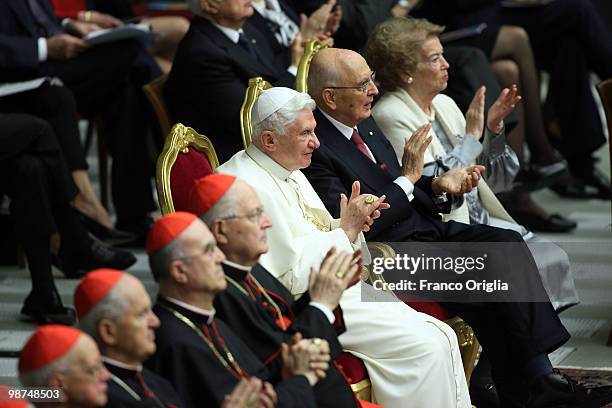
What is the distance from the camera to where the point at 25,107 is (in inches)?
237

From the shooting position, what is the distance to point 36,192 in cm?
541

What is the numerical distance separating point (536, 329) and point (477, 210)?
2.75 ft

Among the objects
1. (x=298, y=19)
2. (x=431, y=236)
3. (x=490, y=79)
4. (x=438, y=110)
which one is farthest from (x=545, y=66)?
(x=431, y=236)

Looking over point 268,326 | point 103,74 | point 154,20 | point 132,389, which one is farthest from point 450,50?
point 132,389

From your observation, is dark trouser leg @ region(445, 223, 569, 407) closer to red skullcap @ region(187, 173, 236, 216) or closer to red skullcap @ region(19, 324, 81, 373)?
red skullcap @ region(187, 173, 236, 216)

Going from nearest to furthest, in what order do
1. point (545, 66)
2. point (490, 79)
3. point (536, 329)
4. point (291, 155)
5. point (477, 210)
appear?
1. point (291, 155)
2. point (536, 329)
3. point (477, 210)
4. point (490, 79)
5. point (545, 66)

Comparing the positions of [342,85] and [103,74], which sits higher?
[342,85]

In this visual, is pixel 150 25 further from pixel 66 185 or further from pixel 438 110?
pixel 438 110

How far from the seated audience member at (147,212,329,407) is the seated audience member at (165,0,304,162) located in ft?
6.78

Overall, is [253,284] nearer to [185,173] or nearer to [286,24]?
[185,173]

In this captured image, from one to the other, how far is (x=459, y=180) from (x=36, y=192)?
5.74 ft

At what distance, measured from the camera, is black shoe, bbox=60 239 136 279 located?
5.86 meters

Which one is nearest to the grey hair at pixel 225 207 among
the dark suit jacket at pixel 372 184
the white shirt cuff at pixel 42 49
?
the dark suit jacket at pixel 372 184

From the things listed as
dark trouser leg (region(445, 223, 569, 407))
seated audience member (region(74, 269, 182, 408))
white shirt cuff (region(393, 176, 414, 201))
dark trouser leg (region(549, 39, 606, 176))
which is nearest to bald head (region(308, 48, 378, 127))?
white shirt cuff (region(393, 176, 414, 201))
